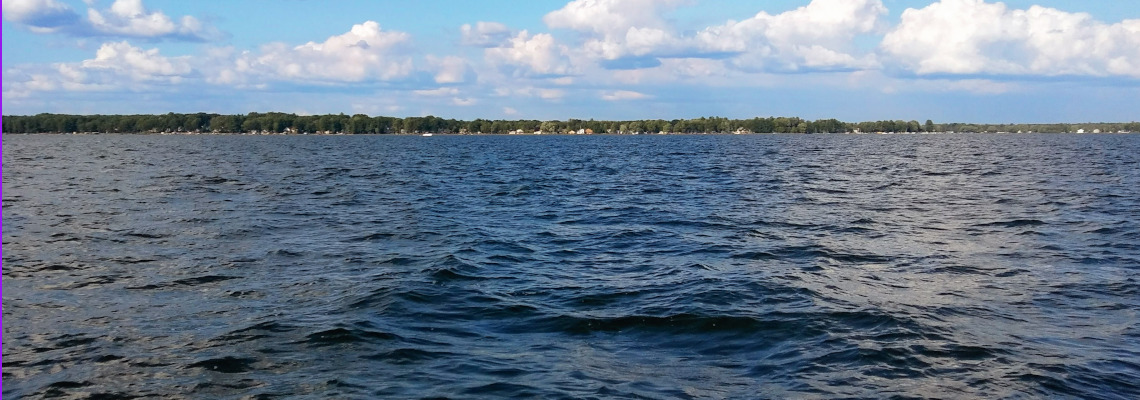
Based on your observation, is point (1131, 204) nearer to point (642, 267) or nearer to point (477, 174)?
point (642, 267)

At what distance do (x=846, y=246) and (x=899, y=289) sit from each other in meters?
5.40

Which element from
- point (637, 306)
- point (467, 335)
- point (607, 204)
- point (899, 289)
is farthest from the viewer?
point (607, 204)

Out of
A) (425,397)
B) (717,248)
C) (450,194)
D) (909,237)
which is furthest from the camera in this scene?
(450,194)

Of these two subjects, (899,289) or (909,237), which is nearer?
(899,289)

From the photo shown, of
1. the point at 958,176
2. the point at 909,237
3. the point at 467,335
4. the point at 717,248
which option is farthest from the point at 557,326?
the point at 958,176

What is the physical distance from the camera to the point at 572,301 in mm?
14516

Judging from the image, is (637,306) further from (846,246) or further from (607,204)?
(607,204)

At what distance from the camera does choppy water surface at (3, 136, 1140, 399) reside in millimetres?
10211

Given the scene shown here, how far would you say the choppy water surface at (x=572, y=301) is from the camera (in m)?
10.2

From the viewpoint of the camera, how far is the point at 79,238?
2150cm

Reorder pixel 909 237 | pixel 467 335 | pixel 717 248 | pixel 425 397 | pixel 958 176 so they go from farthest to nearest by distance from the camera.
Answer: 1. pixel 958 176
2. pixel 909 237
3. pixel 717 248
4. pixel 467 335
5. pixel 425 397

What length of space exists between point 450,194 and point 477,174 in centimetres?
1719

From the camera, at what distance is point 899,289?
15.4 m

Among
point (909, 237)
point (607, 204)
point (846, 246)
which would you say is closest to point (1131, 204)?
point (909, 237)
